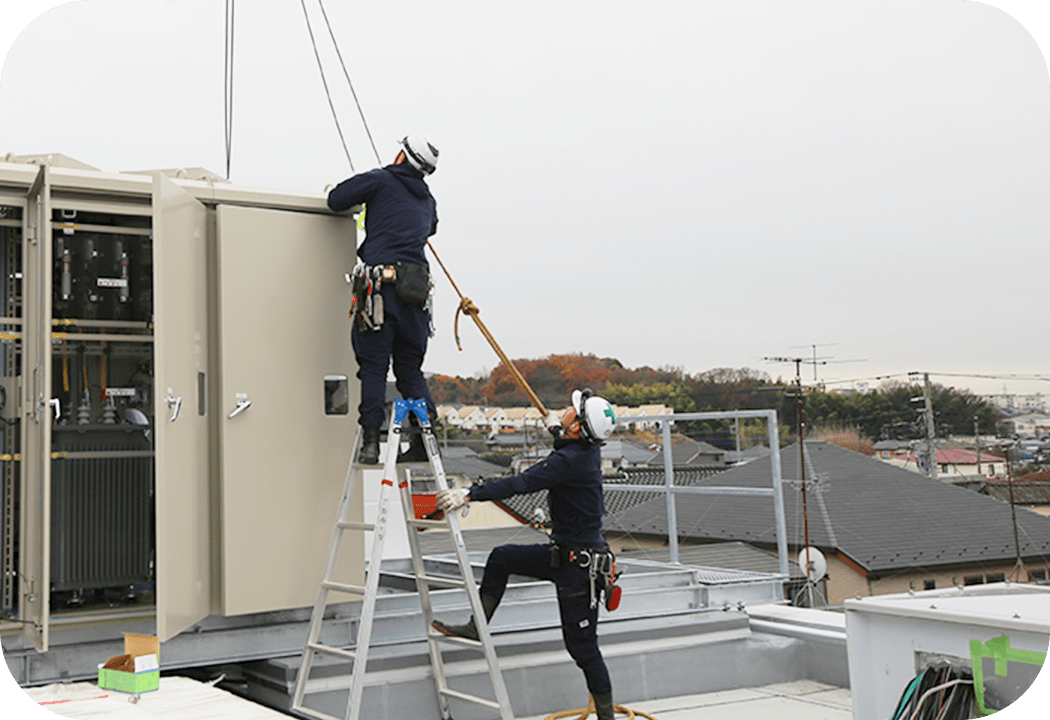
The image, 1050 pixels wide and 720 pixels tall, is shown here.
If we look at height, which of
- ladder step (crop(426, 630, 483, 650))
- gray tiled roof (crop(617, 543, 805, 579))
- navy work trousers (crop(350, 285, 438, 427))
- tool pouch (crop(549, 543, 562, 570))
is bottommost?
gray tiled roof (crop(617, 543, 805, 579))

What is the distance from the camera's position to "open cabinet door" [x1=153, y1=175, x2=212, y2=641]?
12.9 feet

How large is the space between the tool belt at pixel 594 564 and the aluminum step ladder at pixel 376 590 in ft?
1.44

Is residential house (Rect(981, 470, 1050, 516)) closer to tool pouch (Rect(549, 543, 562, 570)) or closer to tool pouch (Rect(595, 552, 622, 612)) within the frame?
tool pouch (Rect(595, 552, 622, 612))

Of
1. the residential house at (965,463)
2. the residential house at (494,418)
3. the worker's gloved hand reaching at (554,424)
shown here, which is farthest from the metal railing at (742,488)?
the residential house at (965,463)

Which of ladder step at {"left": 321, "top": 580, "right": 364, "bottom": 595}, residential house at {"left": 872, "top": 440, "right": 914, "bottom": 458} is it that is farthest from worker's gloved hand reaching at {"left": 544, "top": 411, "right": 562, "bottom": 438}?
residential house at {"left": 872, "top": 440, "right": 914, "bottom": 458}

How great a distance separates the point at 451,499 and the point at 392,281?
1.02 m

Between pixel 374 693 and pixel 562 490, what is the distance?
48.8 inches

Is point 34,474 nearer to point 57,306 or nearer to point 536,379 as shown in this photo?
point 57,306

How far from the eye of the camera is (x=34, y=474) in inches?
179

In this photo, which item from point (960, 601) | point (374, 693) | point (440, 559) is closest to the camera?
point (960, 601)

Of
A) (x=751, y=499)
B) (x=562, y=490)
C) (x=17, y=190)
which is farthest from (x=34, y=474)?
(x=751, y=499)

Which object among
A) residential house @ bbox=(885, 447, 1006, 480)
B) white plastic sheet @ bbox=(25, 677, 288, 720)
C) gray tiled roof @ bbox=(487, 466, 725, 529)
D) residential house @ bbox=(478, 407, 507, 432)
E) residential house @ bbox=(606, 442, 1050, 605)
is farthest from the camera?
residential house @ bbox=(885, 447, 1006, 480)

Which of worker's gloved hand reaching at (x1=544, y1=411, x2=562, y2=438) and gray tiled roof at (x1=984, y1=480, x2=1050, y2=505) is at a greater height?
worker's gloved hand reaching at (x1=544, y1=411, x2=562, y2=438)

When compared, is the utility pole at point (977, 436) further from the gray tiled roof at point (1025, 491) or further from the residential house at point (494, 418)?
the residential house at point (494, 418)
